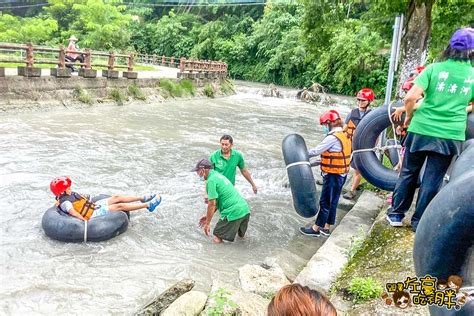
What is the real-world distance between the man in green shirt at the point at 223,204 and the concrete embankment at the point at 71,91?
10.9 metres

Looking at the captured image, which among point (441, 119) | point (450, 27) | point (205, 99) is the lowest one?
point (205, 99)

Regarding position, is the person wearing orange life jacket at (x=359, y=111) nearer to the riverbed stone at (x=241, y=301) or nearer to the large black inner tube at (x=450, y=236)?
the riverbed stone at (x=241, y=301)

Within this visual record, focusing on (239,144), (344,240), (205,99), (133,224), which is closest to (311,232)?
(344,240)

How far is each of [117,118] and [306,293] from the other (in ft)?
47.1

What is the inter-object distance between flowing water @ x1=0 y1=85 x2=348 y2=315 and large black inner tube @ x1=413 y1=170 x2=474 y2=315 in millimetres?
2553

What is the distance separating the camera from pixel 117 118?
15148 mm

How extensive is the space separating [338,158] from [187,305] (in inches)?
105

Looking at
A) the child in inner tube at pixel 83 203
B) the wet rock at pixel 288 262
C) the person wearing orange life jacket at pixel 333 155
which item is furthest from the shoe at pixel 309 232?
the child in inner tube at pixel 83 203

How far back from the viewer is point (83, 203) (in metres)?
5.61

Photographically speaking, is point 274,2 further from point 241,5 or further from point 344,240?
point 344,240

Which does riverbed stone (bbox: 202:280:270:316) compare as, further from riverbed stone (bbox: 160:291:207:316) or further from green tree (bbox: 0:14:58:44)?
green tree (bbox: 0:14:58:44)

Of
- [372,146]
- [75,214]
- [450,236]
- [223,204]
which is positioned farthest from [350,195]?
[450,236]

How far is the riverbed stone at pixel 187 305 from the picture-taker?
11.5 feet

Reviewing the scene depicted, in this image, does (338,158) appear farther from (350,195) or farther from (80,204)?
(80,204)
